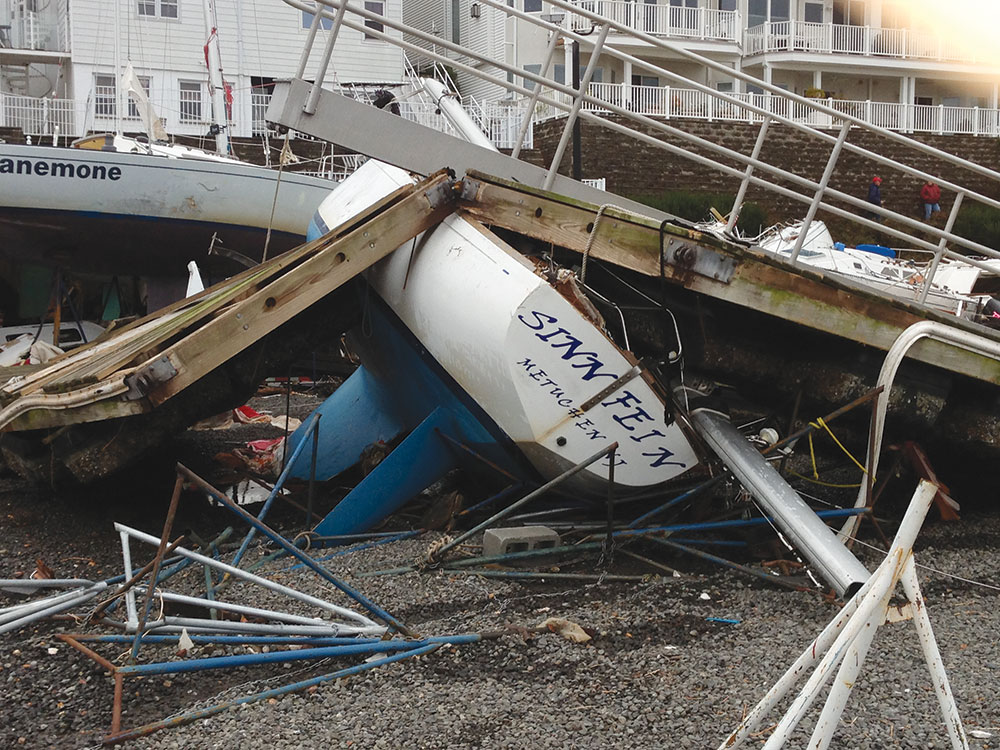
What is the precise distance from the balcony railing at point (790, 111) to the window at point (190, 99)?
9.28m

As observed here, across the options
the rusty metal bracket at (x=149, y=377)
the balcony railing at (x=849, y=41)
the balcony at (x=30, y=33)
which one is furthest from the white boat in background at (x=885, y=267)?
the balcony at (x=30, y=33)

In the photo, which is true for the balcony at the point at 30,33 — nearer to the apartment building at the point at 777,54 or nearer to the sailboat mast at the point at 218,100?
the apartment building at the point at 777,54

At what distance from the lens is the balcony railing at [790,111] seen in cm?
3331

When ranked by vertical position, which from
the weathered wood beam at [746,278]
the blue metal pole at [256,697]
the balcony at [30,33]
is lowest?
the blue metal pole at [256,697]

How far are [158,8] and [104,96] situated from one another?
309 centimetres

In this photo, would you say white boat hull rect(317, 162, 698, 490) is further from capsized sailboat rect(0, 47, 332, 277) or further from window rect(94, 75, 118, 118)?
window rect(94, 75, 118, 118)

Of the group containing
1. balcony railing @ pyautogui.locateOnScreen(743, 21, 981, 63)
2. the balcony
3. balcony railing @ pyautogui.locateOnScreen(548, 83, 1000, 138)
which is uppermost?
balcony railing @ pyautogui.locateOnScreen(743, 21, 981, 63)

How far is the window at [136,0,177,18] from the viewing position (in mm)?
29391

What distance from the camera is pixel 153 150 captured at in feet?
53.6

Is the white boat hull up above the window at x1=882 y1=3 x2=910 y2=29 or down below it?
below

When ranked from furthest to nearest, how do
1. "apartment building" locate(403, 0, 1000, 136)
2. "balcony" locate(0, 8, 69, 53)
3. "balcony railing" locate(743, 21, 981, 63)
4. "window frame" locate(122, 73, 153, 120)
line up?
1. "balcony railing" locate(743, 21, 981, 63)
2. "apartment building" locate(403, 0, 1000, 136)
3. "balcony" locate(0, 8, 69, 53)
4. "window frame" locate(122, 73, 153, 120)

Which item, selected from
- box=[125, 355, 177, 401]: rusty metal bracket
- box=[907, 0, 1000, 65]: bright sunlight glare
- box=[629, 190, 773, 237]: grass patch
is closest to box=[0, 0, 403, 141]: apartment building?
box=[629, 190, 773, 237]: grass patch

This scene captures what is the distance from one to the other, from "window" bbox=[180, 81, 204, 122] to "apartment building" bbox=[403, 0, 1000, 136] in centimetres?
948

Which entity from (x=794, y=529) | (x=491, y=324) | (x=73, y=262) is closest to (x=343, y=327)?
(x=491, y=324)
